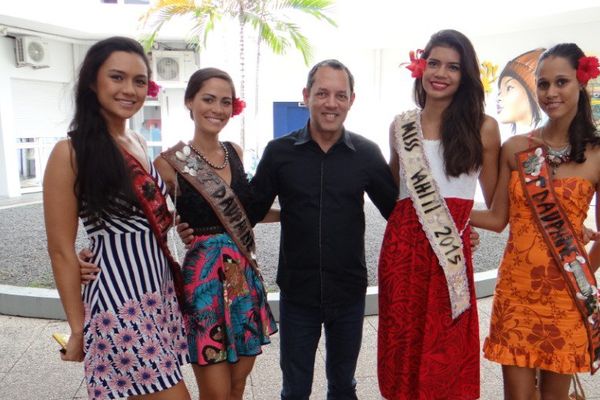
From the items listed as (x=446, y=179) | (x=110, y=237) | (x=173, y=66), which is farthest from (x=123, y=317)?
(x=173, y=66)

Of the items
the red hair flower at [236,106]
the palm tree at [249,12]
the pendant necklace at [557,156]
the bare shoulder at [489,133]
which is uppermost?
the palm tree at [249,12]

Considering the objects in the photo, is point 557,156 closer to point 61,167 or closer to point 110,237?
point 110,237

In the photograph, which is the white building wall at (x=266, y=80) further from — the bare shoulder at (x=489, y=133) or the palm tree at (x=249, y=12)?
the bare shoulder at (x=489, y=133)

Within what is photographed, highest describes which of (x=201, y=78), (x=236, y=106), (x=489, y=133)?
(x=201, y=78)

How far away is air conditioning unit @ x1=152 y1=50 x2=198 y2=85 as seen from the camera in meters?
11.6

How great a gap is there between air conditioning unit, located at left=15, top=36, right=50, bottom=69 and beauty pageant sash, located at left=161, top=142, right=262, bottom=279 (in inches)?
387

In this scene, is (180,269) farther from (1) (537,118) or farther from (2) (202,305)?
(1) (537,118)

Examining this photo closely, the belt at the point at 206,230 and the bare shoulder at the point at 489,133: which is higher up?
the bare shoulder at the point at 489,133

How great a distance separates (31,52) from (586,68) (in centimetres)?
1089

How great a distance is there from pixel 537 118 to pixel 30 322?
9.20 metres

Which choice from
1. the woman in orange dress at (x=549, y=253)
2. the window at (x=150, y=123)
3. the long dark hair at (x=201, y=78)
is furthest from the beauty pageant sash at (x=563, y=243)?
the window at (x=150, y=123)

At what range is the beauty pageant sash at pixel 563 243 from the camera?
1.90 metres

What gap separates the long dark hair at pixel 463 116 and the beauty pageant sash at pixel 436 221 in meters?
0.10

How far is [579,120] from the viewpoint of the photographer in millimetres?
1982
